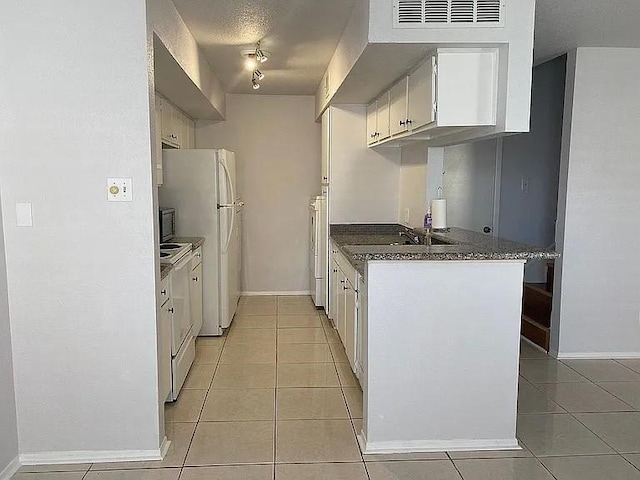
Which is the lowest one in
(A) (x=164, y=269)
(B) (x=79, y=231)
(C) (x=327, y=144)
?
(A) (x=164, y=269)

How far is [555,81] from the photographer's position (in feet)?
16.4

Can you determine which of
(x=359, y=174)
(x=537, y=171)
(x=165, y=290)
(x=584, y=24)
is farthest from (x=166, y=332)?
(x=537, y=171)

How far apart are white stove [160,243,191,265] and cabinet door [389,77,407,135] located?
5.29 feet

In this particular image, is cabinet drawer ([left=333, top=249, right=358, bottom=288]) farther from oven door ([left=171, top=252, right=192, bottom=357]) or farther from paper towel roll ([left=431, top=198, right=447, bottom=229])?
oven door ([left=171, top=252, right=192, bottom=357])

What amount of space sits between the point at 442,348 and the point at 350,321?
95 cm

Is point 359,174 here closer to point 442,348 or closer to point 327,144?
point 327,144

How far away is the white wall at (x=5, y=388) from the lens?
8.09 feet

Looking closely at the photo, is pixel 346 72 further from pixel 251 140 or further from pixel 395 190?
pixel 251 140

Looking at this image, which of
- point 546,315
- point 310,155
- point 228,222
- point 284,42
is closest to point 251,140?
point 310,155

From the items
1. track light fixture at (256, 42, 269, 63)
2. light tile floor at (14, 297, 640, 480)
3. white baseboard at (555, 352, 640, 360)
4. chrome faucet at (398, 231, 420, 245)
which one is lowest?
light tile floor at (14, 297, 640, 480)

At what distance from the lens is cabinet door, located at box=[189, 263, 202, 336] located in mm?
4086

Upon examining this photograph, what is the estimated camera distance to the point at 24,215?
2488mm

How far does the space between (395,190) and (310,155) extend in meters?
1.67

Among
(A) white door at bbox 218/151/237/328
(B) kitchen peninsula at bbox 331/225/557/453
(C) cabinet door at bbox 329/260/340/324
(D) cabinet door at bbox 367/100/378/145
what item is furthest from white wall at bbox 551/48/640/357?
(A) white door at bbox 218/151/237/328
